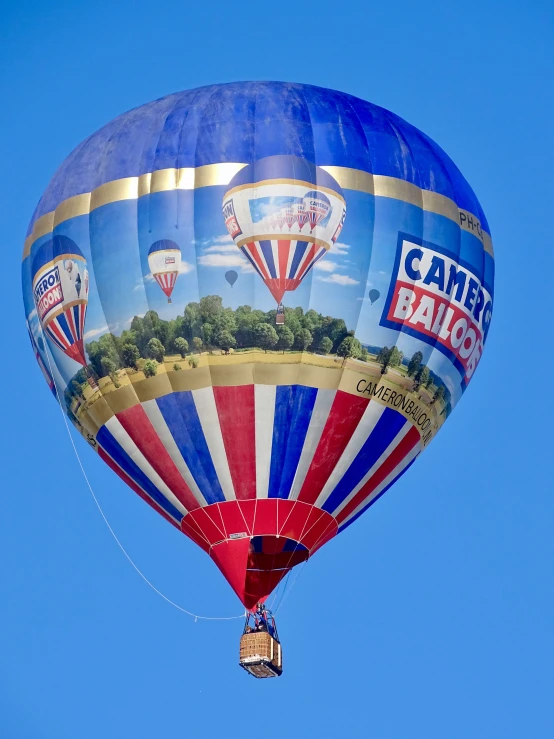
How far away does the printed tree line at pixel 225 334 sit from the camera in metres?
25.1

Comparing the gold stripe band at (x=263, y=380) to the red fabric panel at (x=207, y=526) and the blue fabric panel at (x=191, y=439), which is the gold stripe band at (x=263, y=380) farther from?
the red fabric panel at (x=207, y=526)

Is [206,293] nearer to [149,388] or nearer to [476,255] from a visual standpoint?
[149,388]

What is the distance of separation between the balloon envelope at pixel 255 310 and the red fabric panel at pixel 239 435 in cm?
2

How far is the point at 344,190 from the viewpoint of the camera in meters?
25.6

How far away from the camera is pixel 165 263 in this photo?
2533 centimetres

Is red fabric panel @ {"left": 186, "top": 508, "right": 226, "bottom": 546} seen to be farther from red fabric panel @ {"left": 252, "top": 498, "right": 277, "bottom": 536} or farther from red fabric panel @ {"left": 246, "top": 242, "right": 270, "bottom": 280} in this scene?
red fabric panel @ {"left": 246, "top": 242, "right": 270, "bottom": 280}

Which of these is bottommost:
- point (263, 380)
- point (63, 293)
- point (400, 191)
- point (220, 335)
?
point (263, 380)

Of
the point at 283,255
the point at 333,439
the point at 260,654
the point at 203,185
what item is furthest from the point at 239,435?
the point at 203,185

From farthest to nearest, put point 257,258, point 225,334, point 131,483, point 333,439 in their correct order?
point 131,483, point 333,439, point 257,258, point 225,334

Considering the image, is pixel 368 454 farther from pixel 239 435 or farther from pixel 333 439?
pixel 239 435

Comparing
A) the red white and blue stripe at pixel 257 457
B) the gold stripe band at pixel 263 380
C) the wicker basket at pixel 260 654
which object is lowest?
the wicker basket at pixel 260 654

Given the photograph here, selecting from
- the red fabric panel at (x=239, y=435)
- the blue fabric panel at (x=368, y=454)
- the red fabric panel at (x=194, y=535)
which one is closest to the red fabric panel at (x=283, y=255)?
the red fabric panel at (x=239, y=435)

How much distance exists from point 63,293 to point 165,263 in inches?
60.6

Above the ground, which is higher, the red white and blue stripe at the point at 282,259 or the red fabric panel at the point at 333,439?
the red white and blue stripe at the point at 282,259
